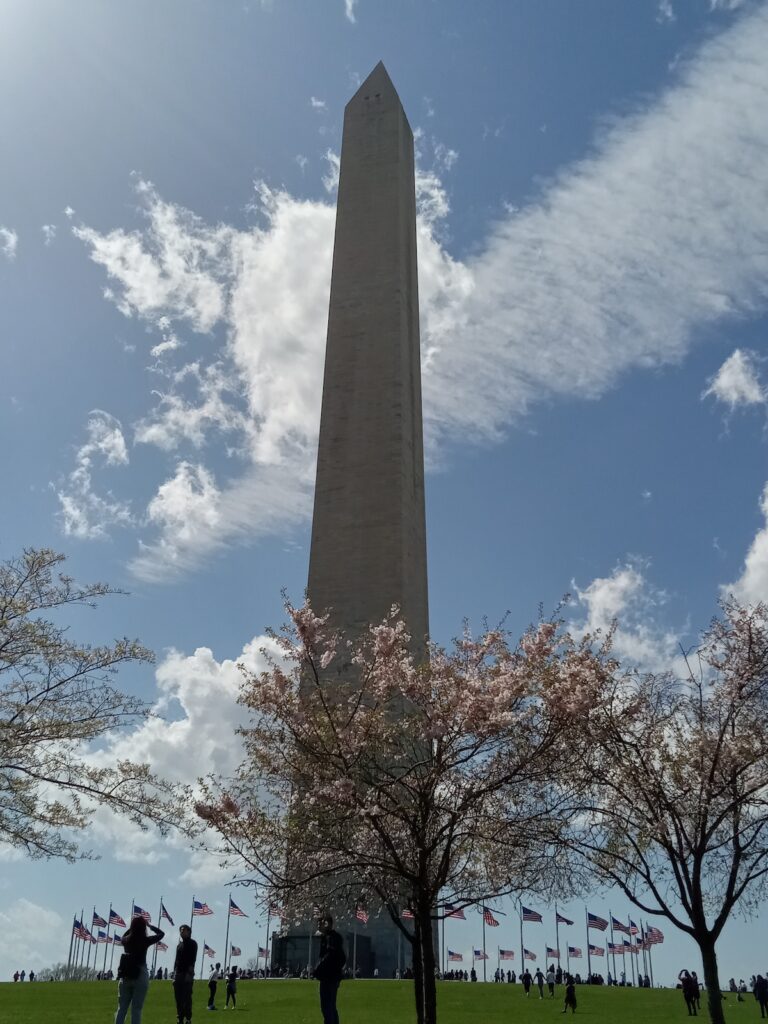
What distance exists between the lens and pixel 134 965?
464 inches

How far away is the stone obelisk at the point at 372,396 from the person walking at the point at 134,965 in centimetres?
2053

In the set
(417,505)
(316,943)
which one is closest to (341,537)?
(417,505)

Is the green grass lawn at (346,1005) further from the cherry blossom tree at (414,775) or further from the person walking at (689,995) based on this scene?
the cherry blossom tree at (414,775)

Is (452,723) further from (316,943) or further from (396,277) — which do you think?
(396,277)

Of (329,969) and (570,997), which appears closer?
(329,969)

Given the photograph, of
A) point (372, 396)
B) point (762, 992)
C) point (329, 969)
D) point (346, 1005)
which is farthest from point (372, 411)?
point (329, 969)

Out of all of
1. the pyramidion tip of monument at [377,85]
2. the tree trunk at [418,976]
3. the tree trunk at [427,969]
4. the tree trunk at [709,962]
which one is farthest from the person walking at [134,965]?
the pyramidion tip of monument at [377,85]

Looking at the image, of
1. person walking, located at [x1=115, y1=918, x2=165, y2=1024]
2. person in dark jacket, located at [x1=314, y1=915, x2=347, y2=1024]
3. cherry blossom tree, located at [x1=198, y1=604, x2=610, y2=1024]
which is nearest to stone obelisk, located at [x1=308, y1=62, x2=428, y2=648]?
cherry blossom tree, located at [x1=198, y1=604, x2=610, y2=1024]

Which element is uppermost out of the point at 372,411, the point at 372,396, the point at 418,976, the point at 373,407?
the point at 372,396

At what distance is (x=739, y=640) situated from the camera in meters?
17.9

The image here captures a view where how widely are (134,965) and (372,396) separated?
28.6m

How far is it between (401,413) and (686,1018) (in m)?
22.8

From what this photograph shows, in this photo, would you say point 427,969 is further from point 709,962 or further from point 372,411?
point 372,411

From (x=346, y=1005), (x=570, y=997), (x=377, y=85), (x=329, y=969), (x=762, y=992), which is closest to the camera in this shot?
(x=329, y=969)
